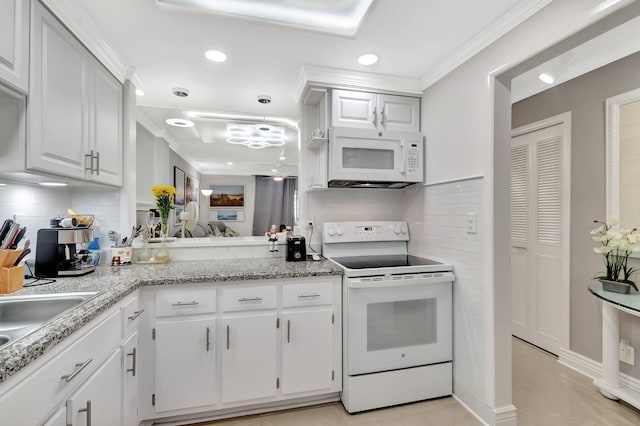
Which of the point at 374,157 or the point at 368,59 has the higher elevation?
the point at 368,59

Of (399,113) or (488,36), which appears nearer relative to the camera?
(488,36)

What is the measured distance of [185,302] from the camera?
1751 mm

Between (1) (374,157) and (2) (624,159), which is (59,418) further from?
(2) (624,159)

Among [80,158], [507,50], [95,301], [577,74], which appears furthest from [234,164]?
[577,74]

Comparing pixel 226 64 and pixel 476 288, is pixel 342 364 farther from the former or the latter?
pixel 226 64

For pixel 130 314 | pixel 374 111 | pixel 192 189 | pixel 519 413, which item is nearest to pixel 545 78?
pixel 374 111

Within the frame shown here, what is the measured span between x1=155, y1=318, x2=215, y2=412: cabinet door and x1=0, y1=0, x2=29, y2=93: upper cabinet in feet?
4.43

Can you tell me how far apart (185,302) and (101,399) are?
59 cm

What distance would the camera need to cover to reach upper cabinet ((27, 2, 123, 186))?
1.32 meters

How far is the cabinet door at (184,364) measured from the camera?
68.0 inches

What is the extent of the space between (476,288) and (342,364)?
1.02 meters

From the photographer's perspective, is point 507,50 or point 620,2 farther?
point 507,50

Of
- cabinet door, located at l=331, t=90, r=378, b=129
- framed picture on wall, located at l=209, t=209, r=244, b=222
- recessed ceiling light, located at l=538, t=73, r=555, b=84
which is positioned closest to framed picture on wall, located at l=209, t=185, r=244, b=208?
framed picture on wall, located at l=209, t=209, r=244, b=222

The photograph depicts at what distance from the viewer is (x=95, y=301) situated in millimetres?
1271
